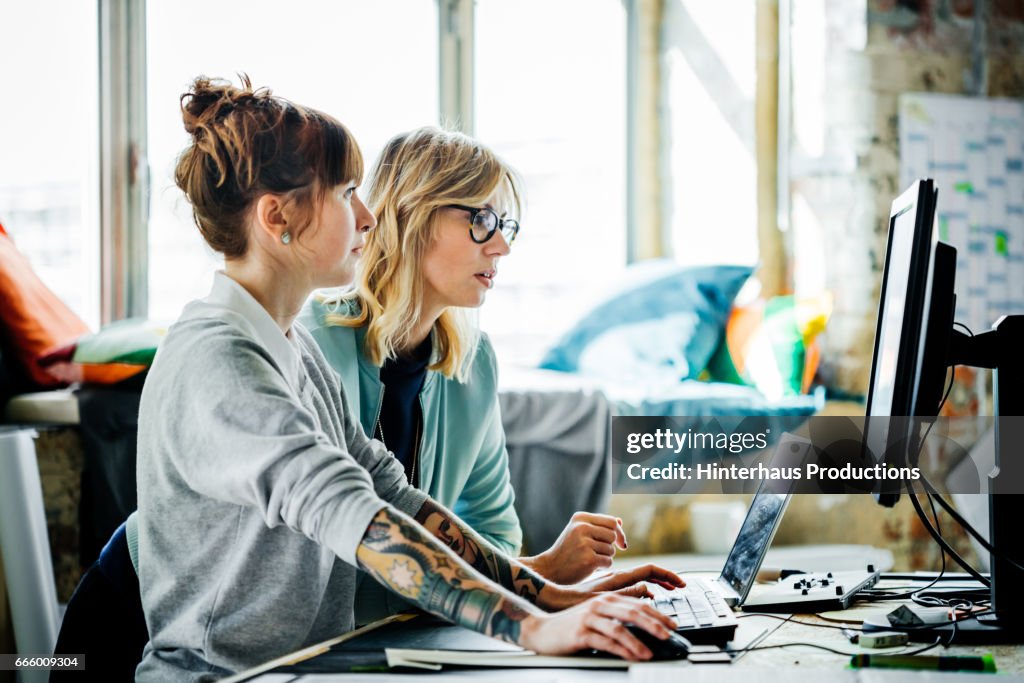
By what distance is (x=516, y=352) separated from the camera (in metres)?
3.38

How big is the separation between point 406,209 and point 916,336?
0.80 meters

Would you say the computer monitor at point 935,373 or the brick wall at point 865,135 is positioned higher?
the brick wall at point 865,135

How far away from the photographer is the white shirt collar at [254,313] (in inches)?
38.5

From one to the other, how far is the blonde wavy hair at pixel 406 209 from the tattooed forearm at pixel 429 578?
65 cm

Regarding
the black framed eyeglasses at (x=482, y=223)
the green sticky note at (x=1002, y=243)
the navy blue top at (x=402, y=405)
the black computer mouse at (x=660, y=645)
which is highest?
the green sticky note at (x=1002, y=243)

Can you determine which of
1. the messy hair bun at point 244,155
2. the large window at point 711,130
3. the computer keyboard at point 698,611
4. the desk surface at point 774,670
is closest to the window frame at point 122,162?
the large window at point 711,130

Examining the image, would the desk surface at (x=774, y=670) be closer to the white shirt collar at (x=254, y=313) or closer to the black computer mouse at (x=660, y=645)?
the black computer mouse at (x=660, y=645)

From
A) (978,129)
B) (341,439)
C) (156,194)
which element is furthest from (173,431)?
(978,129)

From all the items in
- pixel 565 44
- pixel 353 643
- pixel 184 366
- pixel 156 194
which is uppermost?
pixel 565 44

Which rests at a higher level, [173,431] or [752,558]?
[173,431]

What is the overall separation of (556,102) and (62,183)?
65.4 inches

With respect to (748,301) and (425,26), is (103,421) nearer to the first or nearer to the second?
(425,26)

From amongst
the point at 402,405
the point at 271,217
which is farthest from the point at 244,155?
the point at 402,405

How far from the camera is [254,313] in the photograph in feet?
3.25
